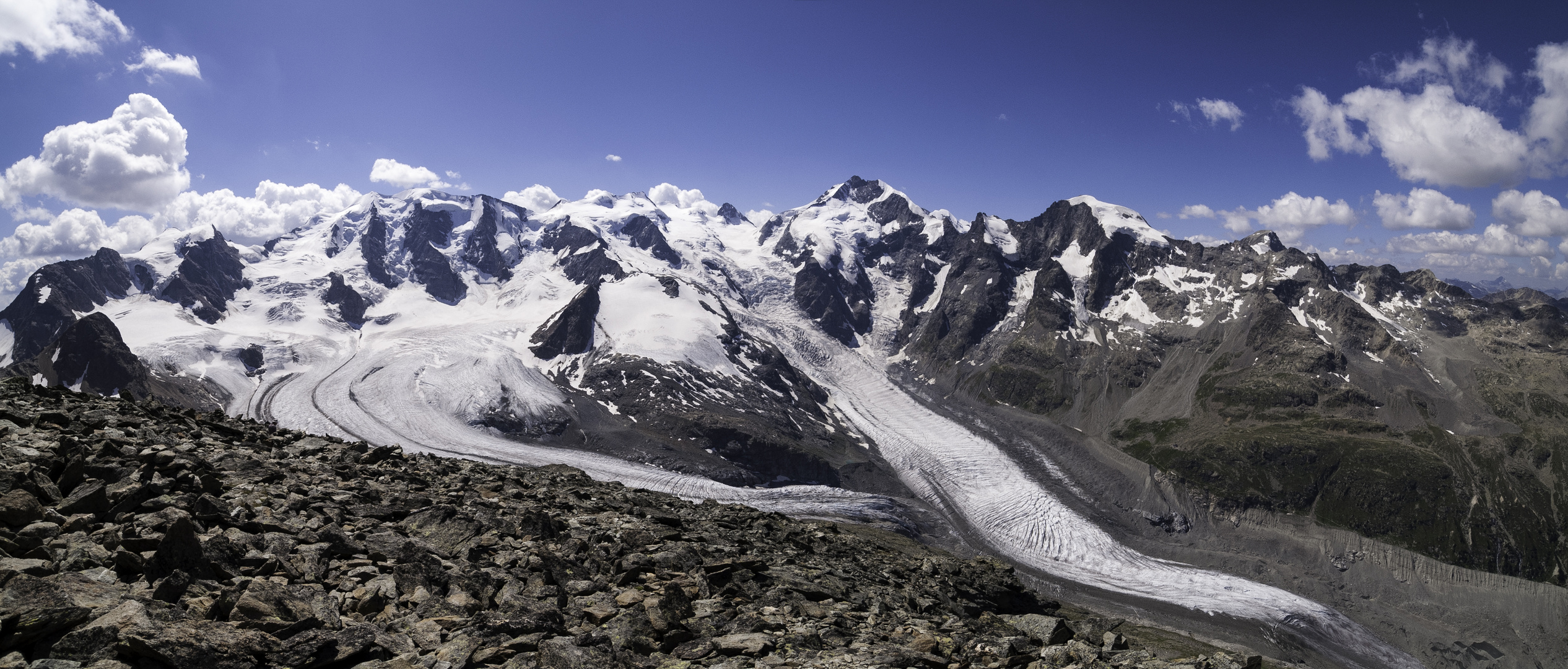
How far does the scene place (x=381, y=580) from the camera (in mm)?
18938

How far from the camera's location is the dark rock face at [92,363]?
568ft

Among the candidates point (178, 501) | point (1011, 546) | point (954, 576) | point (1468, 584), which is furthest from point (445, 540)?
point (1468, 584)

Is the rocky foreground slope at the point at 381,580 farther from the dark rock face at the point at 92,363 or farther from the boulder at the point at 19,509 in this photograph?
the dark rock face at the point at 92,363

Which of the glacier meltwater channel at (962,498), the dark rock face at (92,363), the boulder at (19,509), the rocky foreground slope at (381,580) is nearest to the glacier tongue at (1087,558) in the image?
the glacier meltwater channel at (962,498)

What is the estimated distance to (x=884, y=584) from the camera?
33.0 metres

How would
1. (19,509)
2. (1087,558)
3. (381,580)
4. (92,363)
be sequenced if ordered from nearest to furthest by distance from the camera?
(19,509) → (381,580) → (1087,558) → (92,363)

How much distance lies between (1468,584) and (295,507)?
220 m

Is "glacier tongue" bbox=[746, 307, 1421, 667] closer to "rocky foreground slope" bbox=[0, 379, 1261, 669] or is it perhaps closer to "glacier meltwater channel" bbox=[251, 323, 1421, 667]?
"glacier meltwater channel" bbox=[251, 323, 1421, 667]

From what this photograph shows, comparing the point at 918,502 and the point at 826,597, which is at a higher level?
the point at 826,597

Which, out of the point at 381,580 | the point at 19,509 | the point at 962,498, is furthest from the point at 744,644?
the point at 962,498

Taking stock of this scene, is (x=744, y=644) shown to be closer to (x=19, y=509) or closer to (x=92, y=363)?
(x=19, y=509)

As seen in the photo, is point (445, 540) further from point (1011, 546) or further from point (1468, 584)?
point (1468, 584)

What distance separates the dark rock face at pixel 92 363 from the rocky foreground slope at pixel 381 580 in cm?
19255

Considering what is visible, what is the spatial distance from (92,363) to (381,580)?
232258mm
